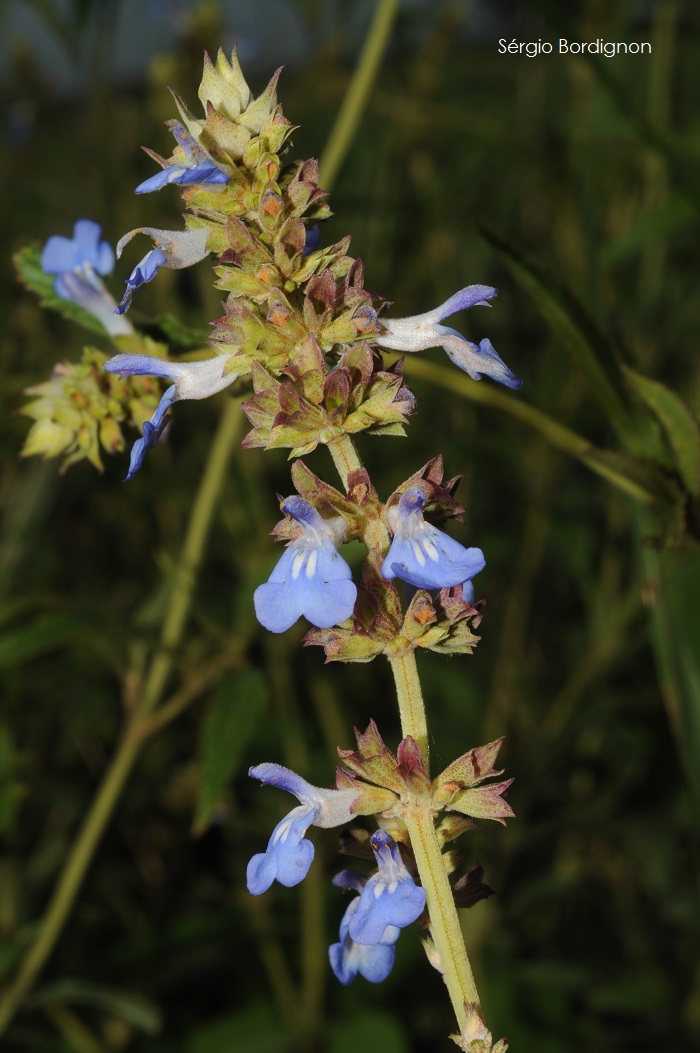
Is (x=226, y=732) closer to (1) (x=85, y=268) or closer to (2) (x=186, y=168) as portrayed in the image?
(1) (x=85, y=268)

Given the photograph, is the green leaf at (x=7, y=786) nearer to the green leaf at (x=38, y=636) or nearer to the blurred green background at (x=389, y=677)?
the blurred green background at (x=389, y=677)

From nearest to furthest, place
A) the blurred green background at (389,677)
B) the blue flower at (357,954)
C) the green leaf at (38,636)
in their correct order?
1. the blue flower at (357,954)
2. the green leaf at (38,636)
3. the blurred green background at (389,677)

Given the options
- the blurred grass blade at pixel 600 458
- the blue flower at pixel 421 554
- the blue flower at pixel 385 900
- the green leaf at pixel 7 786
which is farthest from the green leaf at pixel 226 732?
the blue flower at pixel 421 554

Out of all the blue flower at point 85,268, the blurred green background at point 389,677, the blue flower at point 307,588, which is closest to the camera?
the blue flower at point 307,588

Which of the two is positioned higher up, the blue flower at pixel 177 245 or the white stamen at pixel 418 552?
the blue flower at pixel 177 245

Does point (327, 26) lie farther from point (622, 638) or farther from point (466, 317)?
point (622, 638)

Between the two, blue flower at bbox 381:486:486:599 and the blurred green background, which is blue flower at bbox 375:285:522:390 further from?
the blurred green background
